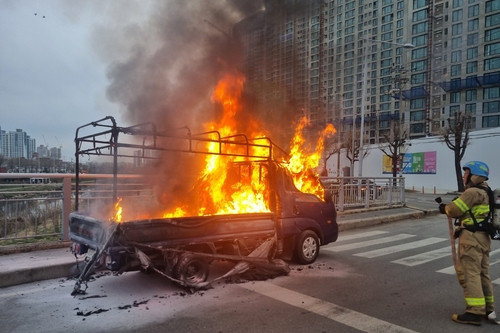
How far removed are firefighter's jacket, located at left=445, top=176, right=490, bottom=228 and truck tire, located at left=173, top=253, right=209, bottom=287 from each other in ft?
10.7

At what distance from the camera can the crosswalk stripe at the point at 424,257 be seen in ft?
23.0

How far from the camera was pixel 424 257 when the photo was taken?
7.46 metres

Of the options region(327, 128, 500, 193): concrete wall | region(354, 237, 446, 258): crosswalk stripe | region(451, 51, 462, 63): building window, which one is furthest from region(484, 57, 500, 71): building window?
region(354, 237, 446, 258): crosswalk stripe

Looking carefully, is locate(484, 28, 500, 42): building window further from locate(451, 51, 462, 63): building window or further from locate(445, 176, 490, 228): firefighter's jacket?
locate(445, 176, 490, 228): firefighter's jacket

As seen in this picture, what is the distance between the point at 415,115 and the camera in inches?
2319

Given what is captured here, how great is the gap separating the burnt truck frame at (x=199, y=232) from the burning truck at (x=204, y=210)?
1 centimetres

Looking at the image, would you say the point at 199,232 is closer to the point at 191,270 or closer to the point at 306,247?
the point at 191,270

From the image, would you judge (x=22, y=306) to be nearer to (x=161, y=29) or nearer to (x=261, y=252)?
Answer: (x=261, y=252)

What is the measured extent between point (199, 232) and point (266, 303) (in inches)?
53.5

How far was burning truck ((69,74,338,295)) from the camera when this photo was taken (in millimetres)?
4848

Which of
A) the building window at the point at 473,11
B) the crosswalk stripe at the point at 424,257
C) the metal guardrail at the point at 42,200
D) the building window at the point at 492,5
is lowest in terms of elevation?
→ the crosswalk stripe at the point at 424,257

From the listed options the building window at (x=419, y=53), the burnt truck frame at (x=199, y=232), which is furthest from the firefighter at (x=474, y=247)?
the building window at (x=419, y=53)

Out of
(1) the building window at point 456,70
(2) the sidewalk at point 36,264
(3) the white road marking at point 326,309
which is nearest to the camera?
(3) the white road marking at point 326,309

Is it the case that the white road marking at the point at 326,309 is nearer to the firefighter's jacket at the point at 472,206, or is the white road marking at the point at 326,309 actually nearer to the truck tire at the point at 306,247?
the truck tire at the point at 306,247
